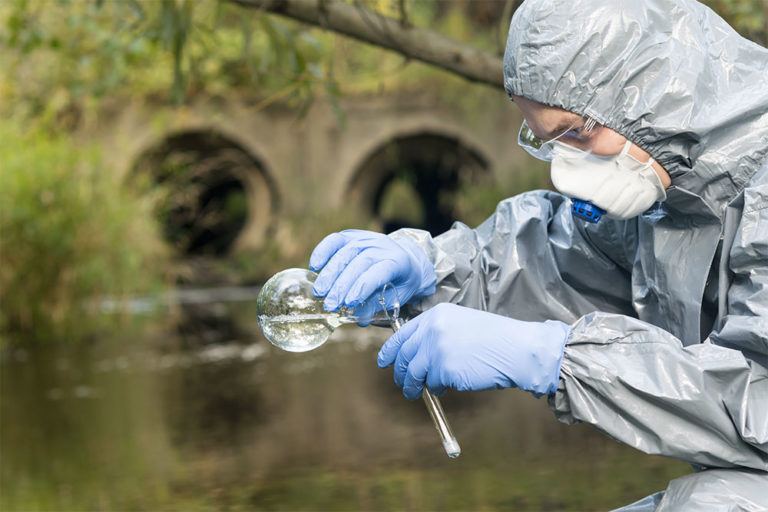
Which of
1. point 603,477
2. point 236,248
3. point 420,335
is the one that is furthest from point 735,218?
point 236,248

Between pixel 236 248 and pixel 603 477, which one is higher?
pixel 603 477

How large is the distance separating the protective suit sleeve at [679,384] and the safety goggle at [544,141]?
1.15 feet

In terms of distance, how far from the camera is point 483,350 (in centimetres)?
203

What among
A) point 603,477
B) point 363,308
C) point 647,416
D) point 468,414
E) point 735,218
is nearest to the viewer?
point 647,416

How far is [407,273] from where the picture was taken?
2.43m

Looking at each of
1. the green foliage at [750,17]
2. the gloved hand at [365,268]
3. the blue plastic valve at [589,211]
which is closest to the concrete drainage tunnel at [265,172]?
the green foliage at [750,17]

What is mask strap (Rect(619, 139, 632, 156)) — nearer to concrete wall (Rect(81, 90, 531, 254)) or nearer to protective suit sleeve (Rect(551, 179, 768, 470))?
protective suit sleeve (Rect(551, 179, 768, 470))

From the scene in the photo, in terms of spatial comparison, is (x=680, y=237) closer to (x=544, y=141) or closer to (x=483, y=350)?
(x=544, y=141)

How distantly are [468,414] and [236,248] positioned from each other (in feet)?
28.5

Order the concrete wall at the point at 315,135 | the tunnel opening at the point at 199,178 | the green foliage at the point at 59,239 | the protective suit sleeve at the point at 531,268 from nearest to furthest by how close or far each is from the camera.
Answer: the protective suit sleeve at the point at 531,268 → the green foliage at the point at 59,239 → the tunnel opening at the point at 199,178 → the concrete wall at the point at 315,135

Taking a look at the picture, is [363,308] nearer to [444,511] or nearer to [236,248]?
[444,511]

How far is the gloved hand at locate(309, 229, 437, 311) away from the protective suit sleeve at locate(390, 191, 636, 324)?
0.31ft

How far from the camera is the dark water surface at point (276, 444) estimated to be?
15.0 feet

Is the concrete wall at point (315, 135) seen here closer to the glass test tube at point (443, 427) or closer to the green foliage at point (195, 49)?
the green foliage at point (195, 49)
